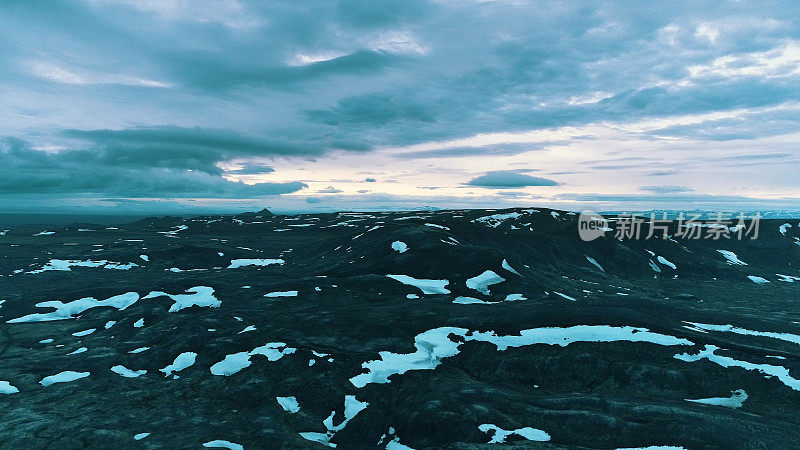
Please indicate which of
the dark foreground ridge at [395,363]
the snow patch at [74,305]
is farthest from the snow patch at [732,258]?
the snow patch at [74,305]

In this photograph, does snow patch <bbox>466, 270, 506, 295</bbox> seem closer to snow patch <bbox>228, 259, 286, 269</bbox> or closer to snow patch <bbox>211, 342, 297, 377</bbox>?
snow patch <bbox>211, 342, 297, 377</bbox>

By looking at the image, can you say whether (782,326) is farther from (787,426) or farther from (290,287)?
(290,287)

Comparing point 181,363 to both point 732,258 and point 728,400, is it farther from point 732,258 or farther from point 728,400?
point 732,258

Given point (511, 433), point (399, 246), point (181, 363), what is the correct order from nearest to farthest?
point (511, 433), point (181, 363), point (399, 246)

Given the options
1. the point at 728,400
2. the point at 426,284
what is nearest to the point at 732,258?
the point at 426,284

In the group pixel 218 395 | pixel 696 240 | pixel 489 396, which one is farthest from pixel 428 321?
pixel 696 240

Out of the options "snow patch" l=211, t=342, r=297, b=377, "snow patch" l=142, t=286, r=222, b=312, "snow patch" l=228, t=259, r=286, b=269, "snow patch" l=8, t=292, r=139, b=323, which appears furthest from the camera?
"snow patch" l=228, t=259, r=286, b=269

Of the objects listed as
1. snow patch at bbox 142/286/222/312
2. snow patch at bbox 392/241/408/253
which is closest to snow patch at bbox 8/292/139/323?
snow patch at bbox 142/286/222/312

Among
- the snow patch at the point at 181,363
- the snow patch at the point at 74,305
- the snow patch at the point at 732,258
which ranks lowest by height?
the snow patch at the point at 74,305

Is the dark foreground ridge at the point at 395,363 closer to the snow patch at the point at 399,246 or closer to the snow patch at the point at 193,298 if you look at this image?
the snow patch at the point at 193,298
